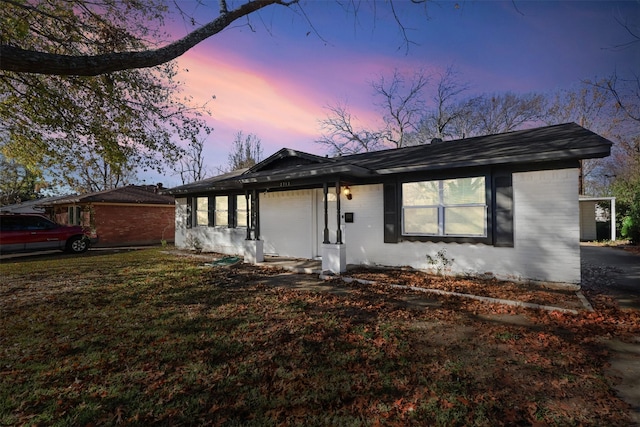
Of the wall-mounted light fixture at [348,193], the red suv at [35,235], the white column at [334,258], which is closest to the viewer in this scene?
the white column at [334,258]

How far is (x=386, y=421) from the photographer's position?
2352 millimetres

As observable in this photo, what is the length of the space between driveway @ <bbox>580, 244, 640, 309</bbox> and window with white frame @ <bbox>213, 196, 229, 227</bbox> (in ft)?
38.9

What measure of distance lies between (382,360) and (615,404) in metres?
2.02

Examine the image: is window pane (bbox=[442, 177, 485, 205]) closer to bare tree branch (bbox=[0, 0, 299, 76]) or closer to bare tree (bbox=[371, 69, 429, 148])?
bare tree branch (bbox=[0, 0, 299, 76])

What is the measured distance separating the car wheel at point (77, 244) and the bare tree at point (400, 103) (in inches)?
870

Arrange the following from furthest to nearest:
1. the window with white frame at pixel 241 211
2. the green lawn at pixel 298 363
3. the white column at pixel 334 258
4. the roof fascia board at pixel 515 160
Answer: the window with white frame at pixel 241 211, the white column at pixel 334 258, the roof fascia board at pixel 515 160, the green lawn at pixel 298 363

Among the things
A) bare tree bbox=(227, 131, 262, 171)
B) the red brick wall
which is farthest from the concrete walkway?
bare tree bbox=(227, 131, 262, 171)

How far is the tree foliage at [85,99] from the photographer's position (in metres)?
6.85

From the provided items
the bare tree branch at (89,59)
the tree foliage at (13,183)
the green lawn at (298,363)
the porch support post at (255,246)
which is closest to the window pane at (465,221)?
the green lawn at (298,363)

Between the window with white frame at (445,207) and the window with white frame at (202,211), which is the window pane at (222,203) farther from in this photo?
the window with white frame at (445,207)

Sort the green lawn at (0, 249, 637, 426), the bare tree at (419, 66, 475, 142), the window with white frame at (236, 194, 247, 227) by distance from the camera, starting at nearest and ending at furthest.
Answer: the green lawn at (0, 249, 637, 426)
the window with white frame at (236, 194, 247, 227)
the bare tree at (419, 66, 475, 142)

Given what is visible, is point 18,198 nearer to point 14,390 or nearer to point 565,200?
point 14,390

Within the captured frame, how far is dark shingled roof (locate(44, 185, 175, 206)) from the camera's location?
17.1 m

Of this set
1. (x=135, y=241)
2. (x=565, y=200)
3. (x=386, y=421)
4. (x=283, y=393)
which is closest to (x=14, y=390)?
(x=283, y=393)
